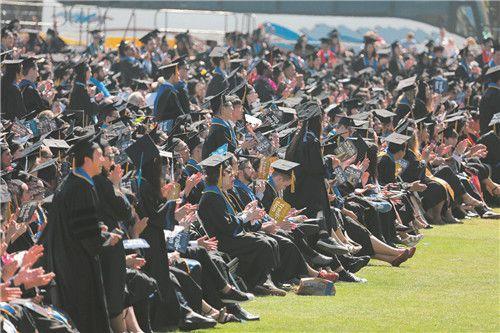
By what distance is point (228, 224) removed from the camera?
39.2 ft

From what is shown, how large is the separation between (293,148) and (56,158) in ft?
12.2

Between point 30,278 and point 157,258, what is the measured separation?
84.2 inches

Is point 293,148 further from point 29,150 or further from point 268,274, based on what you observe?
point 29,150

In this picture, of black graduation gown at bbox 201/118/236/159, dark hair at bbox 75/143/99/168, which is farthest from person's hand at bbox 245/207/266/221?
dark hair at bbox 75/143/99/168

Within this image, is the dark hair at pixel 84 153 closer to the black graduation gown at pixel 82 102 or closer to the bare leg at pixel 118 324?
the bare leg at pixel 118 324

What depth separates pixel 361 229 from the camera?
14.9 metres

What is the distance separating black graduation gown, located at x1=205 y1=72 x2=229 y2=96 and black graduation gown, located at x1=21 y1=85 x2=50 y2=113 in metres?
3.99

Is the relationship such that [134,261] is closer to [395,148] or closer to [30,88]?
[30,88]

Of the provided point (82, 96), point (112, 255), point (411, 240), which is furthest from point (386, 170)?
point (112, 255)

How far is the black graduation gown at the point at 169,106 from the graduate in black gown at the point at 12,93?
1.93m

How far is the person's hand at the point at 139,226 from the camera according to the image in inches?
397

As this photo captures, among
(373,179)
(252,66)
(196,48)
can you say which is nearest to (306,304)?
(373,179)

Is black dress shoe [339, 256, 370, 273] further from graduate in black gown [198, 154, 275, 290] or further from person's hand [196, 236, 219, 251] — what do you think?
person's hand [196, 236, 219, 251]

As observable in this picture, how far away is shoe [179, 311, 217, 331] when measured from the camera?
10.3 meters
